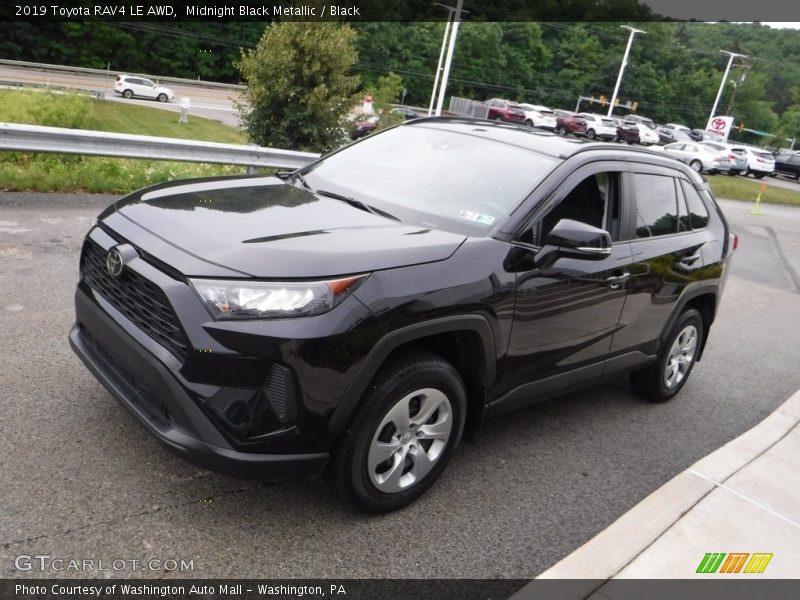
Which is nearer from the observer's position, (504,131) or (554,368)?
(554,368)

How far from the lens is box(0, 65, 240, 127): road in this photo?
42209mm

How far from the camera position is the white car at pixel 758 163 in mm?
40875

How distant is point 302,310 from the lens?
2764 millimetres

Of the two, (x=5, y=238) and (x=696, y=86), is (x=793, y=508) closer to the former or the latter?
(x=5, y=238)

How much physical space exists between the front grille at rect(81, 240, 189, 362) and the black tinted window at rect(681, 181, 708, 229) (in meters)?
3.77

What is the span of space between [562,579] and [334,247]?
1.71 metres

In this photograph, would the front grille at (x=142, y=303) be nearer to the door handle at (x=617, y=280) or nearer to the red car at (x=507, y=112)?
the door handle at (x=617, y=280)

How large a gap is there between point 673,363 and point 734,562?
210 centimetres

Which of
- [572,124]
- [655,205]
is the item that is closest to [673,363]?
[655,205]

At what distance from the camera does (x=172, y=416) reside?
2.83m

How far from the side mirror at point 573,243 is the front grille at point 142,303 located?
5.86ft

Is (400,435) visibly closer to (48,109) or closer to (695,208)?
(695,208)

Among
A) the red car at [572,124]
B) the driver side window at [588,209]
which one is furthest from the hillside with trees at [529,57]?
the driver side window at [588,209]

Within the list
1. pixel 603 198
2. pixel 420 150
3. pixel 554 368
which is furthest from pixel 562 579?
pixel 420 150
